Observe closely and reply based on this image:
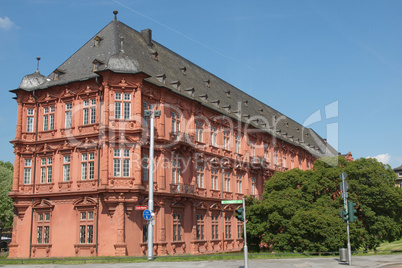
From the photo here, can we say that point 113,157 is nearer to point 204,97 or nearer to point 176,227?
point 176,227

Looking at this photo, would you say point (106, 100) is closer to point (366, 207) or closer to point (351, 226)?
point (351, 226)

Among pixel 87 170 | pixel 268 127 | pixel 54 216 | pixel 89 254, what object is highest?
pixel 268 127

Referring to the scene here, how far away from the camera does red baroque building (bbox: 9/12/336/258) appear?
35.4 meters

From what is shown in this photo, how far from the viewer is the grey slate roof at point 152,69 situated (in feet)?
127

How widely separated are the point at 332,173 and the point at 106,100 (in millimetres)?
22289

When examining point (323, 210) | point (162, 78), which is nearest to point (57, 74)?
point (162, 78)

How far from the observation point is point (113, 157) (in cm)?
3566

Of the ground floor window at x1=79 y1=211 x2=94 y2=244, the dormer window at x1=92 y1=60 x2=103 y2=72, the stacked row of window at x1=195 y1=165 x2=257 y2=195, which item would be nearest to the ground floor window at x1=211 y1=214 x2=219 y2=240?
the stacked row of window at x1=195 y1=165 x2=257 y2=195

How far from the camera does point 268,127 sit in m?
63.7

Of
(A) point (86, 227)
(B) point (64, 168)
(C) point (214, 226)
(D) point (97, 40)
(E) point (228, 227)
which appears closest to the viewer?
(A) point (86, 227)

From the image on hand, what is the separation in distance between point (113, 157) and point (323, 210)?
1922 centimetres

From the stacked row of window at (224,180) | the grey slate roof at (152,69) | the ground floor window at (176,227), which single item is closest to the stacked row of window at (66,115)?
the grey slate roof at (152,69)

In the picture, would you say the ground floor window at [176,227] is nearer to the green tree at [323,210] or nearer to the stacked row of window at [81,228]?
the green tree at [323,210]

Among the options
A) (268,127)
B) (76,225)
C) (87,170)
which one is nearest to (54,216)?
(76,225)
